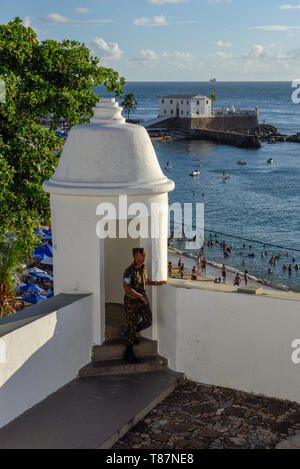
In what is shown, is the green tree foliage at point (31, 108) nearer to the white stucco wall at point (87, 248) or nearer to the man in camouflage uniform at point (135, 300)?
the white stucco wall at point (87, 248)

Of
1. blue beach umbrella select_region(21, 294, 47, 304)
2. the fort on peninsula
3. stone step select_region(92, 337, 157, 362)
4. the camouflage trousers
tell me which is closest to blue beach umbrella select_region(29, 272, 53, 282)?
blue beach umbrella select_region(21, 294, 47, 304)

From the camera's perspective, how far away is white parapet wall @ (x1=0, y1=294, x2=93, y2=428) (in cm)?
607

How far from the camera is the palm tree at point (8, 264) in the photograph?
13.7m

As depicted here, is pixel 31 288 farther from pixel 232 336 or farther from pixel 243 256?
pixel 243 256

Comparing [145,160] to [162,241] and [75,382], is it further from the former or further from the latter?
[75,382]

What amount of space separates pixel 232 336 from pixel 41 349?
2.13 metres

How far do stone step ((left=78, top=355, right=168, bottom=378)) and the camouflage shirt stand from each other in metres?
0.83

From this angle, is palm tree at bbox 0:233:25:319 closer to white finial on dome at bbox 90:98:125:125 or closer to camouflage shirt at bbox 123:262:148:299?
white finial on dome at bbox 90:98:125:125

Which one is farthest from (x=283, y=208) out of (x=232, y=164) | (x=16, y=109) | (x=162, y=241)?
(x=162, y=241)

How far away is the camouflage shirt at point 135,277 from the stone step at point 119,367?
0.83 metres

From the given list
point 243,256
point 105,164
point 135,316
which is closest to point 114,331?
point 135,316

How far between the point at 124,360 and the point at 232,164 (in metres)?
74.6

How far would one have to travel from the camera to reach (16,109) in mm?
12203

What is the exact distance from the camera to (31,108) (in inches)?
487
